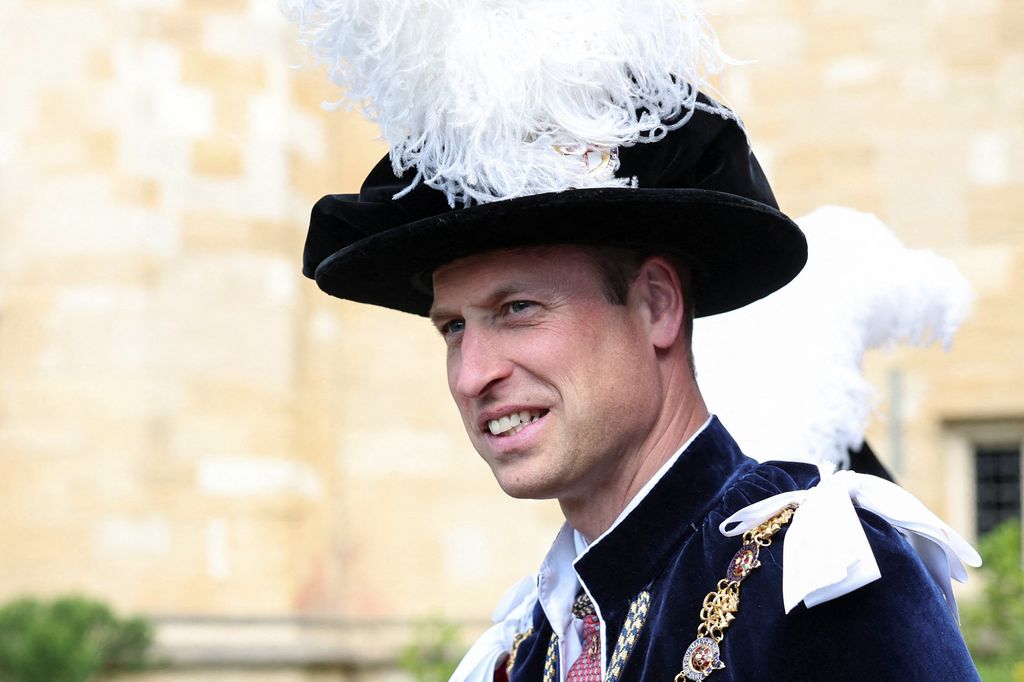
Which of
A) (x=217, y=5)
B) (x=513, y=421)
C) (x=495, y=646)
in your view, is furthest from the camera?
(x=217, y=5)

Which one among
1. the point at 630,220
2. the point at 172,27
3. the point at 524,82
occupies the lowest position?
the point at 630,220

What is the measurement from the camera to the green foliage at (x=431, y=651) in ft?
24.4

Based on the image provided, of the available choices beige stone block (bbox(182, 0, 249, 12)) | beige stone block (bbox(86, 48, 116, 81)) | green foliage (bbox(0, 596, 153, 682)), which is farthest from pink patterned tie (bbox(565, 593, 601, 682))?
beige stone block (bbox(182, 0, 249, 12))

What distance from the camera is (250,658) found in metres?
7.73

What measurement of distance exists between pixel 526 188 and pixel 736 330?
3.46ft

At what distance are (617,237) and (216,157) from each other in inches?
244

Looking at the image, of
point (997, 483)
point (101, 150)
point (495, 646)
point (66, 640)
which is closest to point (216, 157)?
point (101, 150)

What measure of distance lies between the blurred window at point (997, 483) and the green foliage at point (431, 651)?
2754 mm

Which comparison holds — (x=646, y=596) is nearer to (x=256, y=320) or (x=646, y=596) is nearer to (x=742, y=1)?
(x=256, y=320)

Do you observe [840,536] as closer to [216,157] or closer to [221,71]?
[216,157]

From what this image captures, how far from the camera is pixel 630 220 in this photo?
2160mm

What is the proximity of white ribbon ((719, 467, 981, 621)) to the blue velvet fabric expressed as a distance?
0.11ft

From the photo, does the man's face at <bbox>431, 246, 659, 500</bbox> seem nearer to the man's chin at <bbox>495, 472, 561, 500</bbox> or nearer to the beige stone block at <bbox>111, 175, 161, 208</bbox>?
the man's chin at <bbox>495, 472, 561, 500</bbox>

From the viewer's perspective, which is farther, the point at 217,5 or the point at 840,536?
the point at 217,5
